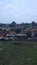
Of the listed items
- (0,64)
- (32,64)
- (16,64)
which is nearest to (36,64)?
(32,64)

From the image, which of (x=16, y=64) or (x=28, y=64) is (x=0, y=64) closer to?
(x=16, y=64)

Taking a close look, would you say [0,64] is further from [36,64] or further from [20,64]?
[36,64]

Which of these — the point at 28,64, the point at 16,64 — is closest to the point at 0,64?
the point at 16,64

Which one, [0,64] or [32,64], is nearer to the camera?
[0,64]

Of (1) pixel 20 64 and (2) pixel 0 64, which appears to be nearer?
(2) pixel 0 64

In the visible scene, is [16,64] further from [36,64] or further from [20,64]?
[36,64]

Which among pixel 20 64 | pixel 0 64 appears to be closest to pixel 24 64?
pixel 20 64
